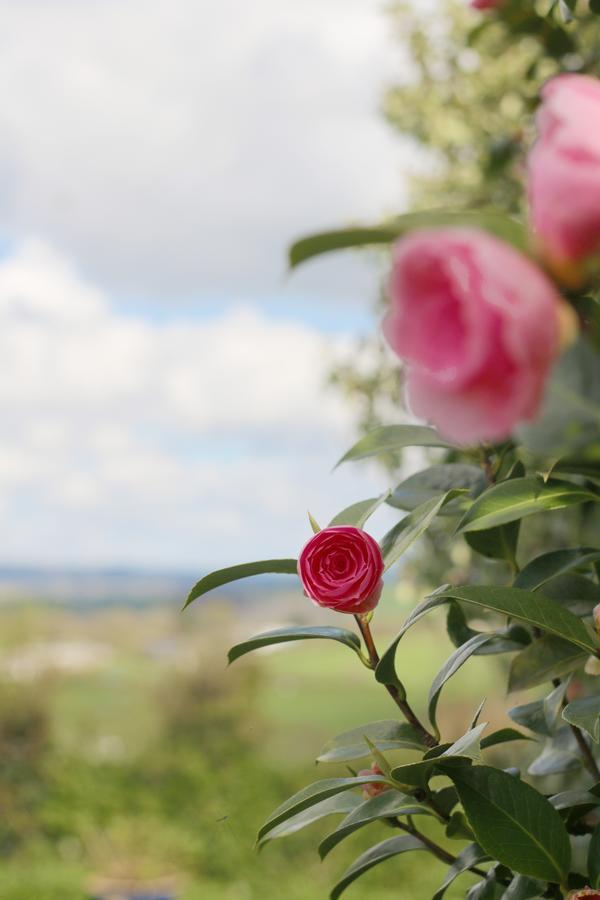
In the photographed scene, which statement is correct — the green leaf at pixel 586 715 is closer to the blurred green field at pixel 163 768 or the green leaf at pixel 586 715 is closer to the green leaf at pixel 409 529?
the green leaf at pixel 409 529

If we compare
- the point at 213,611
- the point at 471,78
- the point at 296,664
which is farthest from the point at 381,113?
the point at 296,664

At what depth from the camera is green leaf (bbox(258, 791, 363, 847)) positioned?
62 cm

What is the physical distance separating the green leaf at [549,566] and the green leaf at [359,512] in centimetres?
11

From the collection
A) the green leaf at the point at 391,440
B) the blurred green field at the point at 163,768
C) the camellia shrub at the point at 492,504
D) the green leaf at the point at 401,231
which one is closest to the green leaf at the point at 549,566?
the camellia shrub at the point at 492,504

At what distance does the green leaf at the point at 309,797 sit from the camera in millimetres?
631

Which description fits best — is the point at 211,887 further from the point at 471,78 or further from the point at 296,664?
the point at 296,664

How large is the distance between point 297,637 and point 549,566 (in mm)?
181

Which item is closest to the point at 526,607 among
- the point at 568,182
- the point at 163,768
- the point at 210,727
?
the point at 568,182

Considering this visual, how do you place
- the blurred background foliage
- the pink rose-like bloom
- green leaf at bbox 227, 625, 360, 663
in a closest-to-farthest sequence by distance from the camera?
the pink rose-like bloom < green leaf at bbox 227, 625, 360, 663 < the blurred background foliage

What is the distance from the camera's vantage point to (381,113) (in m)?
5.79

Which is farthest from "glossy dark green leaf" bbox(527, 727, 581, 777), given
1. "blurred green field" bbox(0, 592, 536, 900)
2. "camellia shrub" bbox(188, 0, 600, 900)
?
"blurred green field" bbox(0, 592, 536, 900)

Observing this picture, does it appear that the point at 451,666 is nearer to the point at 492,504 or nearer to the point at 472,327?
the point at 492,504

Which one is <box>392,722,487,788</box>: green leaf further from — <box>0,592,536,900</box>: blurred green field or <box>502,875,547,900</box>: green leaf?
<box>0,592,536,900</box>: blurred green field

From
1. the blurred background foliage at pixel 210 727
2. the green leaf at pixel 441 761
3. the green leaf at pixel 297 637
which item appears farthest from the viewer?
the blurred background foliage at pixel 210 727
